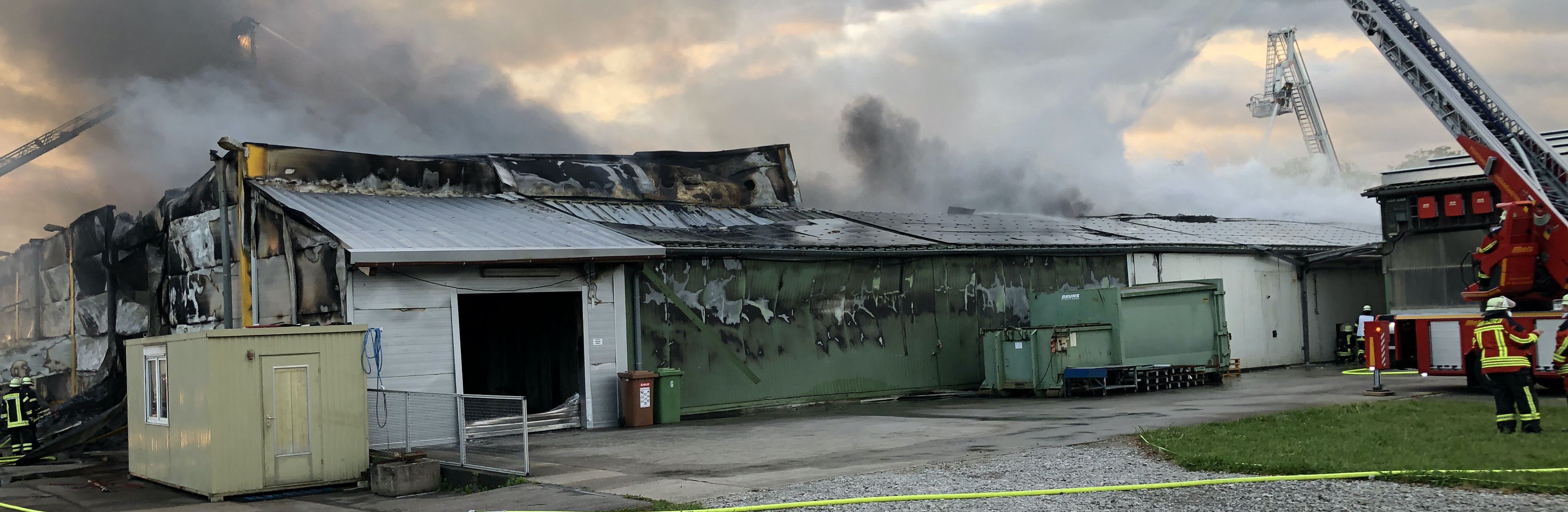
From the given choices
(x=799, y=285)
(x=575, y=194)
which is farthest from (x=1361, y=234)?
(x=575, y=194)

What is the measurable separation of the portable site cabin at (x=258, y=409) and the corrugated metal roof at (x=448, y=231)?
3.13 metres

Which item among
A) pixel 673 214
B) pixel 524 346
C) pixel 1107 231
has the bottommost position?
pixel 524 346

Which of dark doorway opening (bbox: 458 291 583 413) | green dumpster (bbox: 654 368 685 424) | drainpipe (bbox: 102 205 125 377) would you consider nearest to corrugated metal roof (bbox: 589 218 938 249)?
dark doorway opening (bbox: 458 291 583 413)

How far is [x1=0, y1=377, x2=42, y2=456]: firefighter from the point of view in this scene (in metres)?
15.4

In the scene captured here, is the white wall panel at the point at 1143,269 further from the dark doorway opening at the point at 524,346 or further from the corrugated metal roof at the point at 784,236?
the dark doorway opening at the point at 524,346

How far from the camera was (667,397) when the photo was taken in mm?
17812

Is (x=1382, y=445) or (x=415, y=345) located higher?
(x=415, y=345)

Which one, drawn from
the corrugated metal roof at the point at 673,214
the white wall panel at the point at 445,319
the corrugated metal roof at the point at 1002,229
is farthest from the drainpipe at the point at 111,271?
the corrugated metal roof at the point at 1002,229

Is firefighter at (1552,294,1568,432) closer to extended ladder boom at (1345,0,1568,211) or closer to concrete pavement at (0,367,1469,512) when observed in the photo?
concrete pavement at (0,367,1469,512)

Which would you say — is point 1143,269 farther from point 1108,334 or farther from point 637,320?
point 637,320

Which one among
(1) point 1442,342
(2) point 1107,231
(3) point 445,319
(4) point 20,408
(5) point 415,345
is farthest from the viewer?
(2) point 1107,231

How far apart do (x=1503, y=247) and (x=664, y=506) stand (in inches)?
593

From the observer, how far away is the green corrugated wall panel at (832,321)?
19.0m

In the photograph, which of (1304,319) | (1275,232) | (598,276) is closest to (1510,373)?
(598,276)
